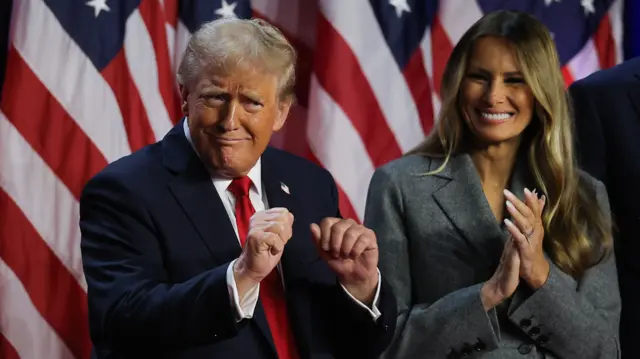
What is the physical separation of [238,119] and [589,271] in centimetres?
88

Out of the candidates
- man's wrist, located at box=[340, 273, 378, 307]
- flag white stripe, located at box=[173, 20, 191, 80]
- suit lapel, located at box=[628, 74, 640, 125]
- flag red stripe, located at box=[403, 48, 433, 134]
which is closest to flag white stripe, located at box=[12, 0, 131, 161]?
flag white stripe, located at box=[173, 20, 191, 80]

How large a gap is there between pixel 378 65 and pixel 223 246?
142 centimetres

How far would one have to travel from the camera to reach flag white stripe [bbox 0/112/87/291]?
258cm

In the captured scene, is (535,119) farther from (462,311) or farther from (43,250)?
(43,250)

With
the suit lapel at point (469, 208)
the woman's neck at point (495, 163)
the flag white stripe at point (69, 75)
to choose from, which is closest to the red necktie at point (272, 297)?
the suit lapel at point (469, 208)

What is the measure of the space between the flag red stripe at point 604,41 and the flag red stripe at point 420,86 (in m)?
0.59

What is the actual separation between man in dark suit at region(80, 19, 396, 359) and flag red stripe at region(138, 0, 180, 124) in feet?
3.62

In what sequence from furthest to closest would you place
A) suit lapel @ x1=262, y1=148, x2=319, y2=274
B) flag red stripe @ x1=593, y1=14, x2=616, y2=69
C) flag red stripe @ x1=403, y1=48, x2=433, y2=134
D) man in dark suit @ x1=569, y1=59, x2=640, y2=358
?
flag red stripe @ x1=593, y1=14, x2=616, y2=69, flag red stripe @ x1=403, y1=48, x2=433, y2=134, man in dark suit @ x1=569, y1=59, x2=640, y2=358, suit lapel @ x1=262, y1=148, x2=319, y2=274

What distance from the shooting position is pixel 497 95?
196 cm

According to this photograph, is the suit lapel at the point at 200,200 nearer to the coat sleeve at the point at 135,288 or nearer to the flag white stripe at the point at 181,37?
the coat sleeve at the point at 135,288

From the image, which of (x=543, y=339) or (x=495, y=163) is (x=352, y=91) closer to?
(x=495, y=163)

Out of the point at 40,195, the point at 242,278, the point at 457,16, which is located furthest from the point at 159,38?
the point at 242,278

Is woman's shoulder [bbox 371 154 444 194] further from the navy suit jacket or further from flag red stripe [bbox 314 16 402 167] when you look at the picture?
flag red stripe [bbox 314 16 402 167]

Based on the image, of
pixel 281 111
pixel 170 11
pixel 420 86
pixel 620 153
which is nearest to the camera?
pixel 281 111
